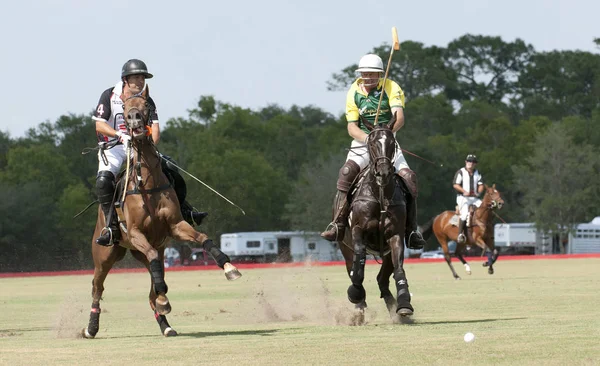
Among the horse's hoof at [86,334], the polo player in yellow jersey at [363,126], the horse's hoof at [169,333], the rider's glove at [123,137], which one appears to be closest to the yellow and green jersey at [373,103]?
the polo player in yellow jersey at [363,126]

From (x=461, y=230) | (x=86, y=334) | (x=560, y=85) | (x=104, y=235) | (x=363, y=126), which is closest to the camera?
(x=104, y=235)

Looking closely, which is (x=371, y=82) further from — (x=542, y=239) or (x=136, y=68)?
(x=542, y=239)

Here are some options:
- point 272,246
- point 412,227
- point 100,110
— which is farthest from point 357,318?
point 272,246

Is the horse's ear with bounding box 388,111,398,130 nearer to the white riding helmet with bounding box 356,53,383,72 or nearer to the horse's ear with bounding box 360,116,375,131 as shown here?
the horse's ear with bounding box 360,116,375,131

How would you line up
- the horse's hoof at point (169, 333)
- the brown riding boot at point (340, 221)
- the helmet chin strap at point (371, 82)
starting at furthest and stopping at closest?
the helmet chin strap at point (371, 82) < the brown riding boot at point (340, 221) < the horse's hoof at point (169, 333)

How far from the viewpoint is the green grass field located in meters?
10.6

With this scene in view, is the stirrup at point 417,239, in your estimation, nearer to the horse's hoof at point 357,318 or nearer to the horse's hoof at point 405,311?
the horse's hoof at point 357,318

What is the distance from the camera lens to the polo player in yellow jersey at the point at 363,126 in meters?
15.1

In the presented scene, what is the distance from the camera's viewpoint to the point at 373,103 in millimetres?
15367

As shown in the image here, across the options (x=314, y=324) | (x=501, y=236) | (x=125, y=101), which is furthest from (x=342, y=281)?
(x=501, y=236)

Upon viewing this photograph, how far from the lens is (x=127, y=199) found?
539 inches

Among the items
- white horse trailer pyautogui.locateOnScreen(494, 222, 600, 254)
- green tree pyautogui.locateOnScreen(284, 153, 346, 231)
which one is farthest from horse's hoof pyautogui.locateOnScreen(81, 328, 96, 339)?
green tree pyautogui.locateOnScreen(284, 153, 346, 231)

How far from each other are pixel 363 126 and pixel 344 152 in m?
78.1

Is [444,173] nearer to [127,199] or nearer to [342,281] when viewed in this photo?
[342,281]
